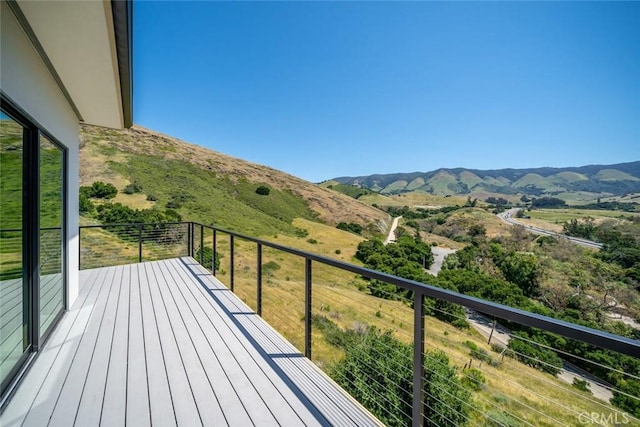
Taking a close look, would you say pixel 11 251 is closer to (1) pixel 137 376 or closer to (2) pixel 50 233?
(2) pixel 50 233

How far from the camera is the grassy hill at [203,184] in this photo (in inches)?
840

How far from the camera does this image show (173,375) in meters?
2.22

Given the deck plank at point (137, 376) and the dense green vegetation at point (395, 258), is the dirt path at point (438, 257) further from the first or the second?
the deck plank at point (137, 376)

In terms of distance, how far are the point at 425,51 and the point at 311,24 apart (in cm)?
697

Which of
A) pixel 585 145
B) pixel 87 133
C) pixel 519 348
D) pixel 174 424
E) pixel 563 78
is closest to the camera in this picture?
pixel 174 424

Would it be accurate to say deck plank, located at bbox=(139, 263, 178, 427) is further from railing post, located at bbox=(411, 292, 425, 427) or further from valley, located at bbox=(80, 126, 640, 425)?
valley, located at bbox=(80, 126, 640, 425)

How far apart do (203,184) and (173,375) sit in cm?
2841

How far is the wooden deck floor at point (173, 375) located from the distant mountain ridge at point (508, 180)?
86310mm

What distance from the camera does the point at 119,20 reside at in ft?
6.01

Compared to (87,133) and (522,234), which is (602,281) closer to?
(522,234)

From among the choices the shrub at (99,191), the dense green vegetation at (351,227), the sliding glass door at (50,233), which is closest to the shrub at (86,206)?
the shrub at (99,191)

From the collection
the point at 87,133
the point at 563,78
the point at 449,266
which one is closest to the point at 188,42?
the point at 87,133

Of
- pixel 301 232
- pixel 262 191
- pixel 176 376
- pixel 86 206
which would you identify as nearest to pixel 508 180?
pixel 262 191

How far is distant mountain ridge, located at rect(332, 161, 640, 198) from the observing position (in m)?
79.5
